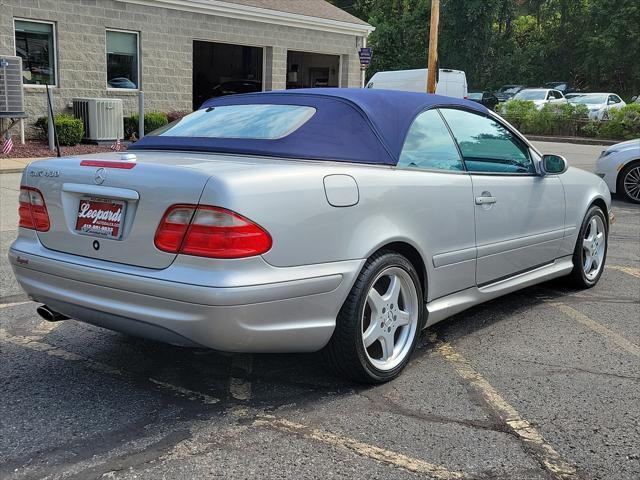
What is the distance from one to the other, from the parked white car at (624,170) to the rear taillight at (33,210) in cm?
976

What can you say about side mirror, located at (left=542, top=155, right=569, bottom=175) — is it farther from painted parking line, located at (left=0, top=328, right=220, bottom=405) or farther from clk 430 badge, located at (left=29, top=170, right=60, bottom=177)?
clk 430 badge, located at (left=29, top=170, right=60, bottom=177)

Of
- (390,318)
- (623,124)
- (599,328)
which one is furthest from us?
(623,124)


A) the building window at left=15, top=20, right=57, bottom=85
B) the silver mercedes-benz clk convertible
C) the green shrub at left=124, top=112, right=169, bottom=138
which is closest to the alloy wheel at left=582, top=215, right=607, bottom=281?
the silver mercedes-benz clk convertible

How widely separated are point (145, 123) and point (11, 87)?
384cm

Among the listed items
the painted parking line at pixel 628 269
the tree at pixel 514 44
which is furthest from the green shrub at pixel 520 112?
the painted parking line at pixel 628 269

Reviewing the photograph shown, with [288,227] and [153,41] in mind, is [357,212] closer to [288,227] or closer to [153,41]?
[288,227]

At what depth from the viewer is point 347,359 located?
3.44 metres

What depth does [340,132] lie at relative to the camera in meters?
3.74

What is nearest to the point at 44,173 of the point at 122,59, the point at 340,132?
the point at 340,132

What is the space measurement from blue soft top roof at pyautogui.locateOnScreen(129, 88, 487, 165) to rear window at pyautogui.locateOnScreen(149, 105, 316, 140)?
0.05m

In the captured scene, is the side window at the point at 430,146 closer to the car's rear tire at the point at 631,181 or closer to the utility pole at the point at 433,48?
the car's rear tire at the point at 631,181

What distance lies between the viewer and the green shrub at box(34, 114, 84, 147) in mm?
16375

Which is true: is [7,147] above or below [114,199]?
below

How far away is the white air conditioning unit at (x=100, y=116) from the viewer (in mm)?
17156
